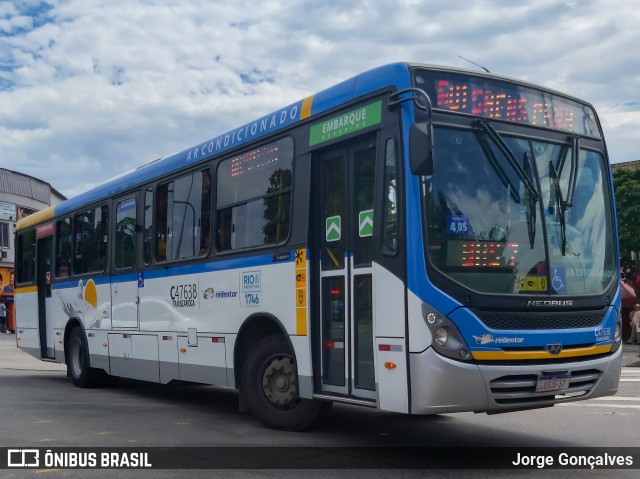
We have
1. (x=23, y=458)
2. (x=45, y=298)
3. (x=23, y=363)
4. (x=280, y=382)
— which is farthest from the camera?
(x=23, y=363)

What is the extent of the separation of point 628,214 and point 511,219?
89.0 ft

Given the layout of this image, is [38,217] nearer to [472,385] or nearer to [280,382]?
[280,382]

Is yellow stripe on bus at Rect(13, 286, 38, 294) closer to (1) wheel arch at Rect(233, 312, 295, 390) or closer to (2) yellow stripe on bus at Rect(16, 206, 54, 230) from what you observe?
(2) yellow stripe on bus at Rect(16, 206, 54, 230)

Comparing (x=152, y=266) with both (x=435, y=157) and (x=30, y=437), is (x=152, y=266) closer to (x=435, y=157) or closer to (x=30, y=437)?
(x=30, y=437)

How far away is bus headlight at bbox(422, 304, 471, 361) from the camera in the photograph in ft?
21.3

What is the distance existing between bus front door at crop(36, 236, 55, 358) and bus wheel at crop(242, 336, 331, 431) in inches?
300

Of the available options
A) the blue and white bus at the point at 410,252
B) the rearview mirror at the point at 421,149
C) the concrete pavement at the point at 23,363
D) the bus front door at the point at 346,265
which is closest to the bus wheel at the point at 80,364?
the blue and white bus at the point at 410,252

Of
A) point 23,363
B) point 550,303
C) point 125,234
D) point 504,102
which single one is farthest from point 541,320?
point 23,363

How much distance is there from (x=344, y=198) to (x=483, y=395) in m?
2.30

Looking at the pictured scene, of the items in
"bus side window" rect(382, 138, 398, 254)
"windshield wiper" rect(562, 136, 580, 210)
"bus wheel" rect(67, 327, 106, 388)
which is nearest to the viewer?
"bus side window" rect(382, 138, 398, 254)

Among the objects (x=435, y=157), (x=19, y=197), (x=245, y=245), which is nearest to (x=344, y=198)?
(x=435, y=157)

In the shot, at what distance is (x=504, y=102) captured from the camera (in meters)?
7.40

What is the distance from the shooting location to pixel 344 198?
7711 mm

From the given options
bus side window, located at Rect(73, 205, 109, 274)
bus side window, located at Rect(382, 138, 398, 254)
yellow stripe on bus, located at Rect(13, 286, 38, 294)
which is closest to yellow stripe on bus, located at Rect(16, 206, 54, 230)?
yellow stripe on bus, located at Rect(13, 286, 38, 294)
